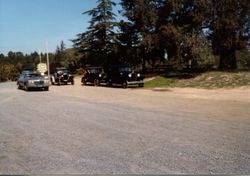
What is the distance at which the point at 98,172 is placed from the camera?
7.14 meters

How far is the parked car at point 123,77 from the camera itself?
3419 cm

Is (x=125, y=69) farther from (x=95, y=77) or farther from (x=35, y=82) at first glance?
(x=35, y=82)

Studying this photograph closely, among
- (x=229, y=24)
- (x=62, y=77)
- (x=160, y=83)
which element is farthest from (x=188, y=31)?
(x=62, y=77)

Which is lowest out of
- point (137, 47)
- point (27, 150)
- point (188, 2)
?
point (27, 150)

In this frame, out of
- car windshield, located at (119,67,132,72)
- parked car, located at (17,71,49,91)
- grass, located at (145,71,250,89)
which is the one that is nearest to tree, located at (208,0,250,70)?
grass, located at (145,71,250,89)

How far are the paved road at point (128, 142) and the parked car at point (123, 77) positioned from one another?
17327mm

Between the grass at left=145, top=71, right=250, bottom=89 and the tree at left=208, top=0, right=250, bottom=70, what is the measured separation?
5.33 m

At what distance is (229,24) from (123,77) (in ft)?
36.2

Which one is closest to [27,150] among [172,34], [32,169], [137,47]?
[32,169]

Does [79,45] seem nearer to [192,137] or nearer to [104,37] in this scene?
[104,37]

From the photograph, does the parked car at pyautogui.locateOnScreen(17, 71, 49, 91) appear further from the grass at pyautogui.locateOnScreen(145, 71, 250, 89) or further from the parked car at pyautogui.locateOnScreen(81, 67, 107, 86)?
the grass at pyautogui.locateOnScreen(145, 71, 250, 89)

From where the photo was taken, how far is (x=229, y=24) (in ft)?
120

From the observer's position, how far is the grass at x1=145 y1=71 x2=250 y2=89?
29.3 m

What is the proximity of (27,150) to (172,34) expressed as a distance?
102 ft
